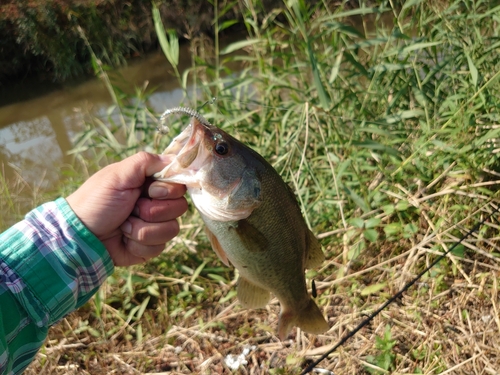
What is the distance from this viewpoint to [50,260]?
1.67 meters

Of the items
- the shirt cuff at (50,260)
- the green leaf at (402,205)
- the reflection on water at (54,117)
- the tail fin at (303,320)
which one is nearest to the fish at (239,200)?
the tail fin at (303,320)

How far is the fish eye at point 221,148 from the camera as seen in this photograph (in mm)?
1545

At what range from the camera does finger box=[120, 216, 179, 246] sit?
177 centimetres

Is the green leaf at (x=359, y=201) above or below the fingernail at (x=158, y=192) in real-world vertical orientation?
below

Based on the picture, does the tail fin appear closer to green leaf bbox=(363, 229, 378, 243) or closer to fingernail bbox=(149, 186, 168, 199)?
fingernail bbox=(149, 186, 168, 199)

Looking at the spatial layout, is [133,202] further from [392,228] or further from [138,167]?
[392,228]

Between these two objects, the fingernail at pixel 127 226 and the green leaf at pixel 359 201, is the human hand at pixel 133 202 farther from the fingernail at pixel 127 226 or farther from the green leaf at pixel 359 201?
the green leaf at pixel 359 201

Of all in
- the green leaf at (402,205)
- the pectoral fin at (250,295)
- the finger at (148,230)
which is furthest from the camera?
the green leaf at (402,205)

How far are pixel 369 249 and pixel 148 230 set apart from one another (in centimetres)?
170

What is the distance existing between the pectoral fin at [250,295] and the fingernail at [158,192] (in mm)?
489

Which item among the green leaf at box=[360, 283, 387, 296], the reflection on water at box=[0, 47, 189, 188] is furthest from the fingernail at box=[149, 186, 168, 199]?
the reflection on water at box=[0, 47, 189, 188]

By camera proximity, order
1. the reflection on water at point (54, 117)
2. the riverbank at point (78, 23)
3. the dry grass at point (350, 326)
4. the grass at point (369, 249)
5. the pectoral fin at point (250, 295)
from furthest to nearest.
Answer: the riverbank at point (78, 23), the reflection on water at point (54, 117), the grass at point (369, 249), the dry grass at point (350, 326), the pectoral fin at point (250, 295)

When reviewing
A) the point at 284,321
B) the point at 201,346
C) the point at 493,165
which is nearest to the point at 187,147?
the point at 284,321

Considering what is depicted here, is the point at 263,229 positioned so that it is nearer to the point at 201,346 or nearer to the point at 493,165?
the point at 201,346
